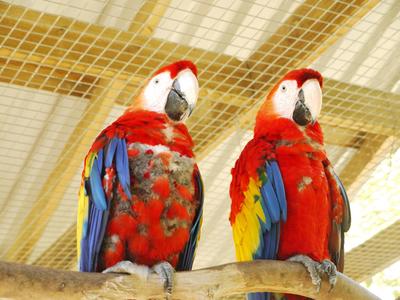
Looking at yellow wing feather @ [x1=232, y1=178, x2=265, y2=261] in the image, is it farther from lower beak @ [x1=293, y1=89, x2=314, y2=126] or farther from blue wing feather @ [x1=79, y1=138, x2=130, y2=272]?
blue wing feather @ [x1=79, y1=138, x2=130, y2=272]

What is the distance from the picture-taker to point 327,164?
6.33ft

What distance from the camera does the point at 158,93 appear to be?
1899 mm

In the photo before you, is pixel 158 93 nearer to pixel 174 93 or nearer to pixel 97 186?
pixel 174 93

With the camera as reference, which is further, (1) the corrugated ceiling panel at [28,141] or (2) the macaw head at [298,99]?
(1) the corrugated ceiling panel at [28,141]

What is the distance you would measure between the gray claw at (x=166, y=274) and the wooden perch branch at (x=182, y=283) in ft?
0.04

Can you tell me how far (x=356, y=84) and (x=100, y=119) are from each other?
102 cm

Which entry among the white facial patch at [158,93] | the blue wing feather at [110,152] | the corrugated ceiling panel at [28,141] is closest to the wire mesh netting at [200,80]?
the corrugated ceiling panel at [28,141]

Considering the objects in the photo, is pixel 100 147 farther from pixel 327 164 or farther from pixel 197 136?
pixel 197 136

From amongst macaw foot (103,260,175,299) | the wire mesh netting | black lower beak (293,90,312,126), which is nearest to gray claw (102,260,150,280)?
macaw foot (103,260,175,299)

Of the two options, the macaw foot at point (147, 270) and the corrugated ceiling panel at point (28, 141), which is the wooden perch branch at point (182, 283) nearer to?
the macaw foot at point (147, 270)

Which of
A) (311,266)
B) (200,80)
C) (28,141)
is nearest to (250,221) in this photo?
(311,266)

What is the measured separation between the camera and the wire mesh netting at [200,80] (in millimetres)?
2242

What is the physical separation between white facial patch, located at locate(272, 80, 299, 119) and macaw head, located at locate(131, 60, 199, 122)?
0.91ft

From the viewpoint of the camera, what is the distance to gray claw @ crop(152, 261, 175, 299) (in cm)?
153
